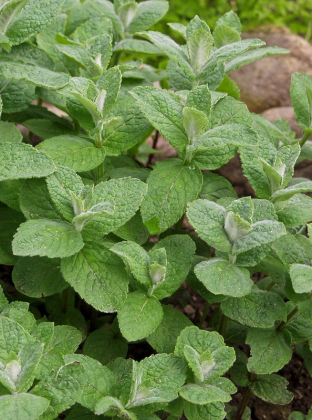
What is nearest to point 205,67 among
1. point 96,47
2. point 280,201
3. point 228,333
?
point 96,47

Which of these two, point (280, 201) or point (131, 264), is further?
point (280, 201)

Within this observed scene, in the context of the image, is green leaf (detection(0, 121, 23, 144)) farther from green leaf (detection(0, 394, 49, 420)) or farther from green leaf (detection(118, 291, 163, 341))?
green leaf (detection(0, 394, 49, 420))

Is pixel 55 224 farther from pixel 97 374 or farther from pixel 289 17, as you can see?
pixel 289 17

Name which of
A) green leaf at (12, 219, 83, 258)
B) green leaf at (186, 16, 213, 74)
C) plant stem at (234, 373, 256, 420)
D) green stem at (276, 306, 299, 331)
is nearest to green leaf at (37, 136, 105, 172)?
green leaf at (12, 219, 83, 258)

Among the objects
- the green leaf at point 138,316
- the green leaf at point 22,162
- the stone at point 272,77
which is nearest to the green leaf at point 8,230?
the green leaf at point 22,162

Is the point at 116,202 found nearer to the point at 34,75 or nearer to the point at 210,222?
the point at 210,222
